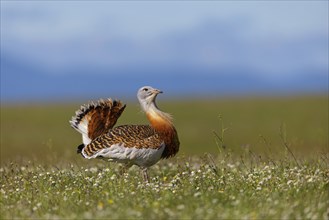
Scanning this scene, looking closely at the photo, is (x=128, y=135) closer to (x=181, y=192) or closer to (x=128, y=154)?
(x=128, y=154)

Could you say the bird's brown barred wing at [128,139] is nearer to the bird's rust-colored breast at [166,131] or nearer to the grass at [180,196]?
the bird's rust-colored breast at [166,131]

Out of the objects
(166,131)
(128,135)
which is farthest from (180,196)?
(166,131)

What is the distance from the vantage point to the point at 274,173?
10461mm

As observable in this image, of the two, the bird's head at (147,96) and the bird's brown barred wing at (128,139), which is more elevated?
the bird's head at (147,96)

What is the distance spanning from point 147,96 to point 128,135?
75cm

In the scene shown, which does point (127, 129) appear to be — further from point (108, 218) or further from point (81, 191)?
point (108, 218)

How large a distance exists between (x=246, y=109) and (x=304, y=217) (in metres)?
36.9

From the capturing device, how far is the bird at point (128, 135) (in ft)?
37.4

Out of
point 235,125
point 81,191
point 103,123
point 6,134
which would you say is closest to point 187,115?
point 235,125

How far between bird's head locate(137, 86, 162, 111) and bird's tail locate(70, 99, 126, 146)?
351mm

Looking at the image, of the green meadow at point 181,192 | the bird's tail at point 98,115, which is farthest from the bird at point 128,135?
the green meadow at point 181,192

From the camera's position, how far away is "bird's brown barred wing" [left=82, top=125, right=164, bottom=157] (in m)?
11.4

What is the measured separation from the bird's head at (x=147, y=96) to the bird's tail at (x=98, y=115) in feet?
1.15

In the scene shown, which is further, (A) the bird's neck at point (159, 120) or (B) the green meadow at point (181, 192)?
(A) the bird's neck at point (159, 120)
